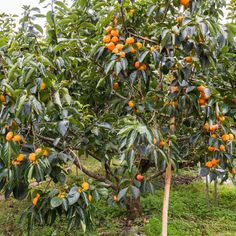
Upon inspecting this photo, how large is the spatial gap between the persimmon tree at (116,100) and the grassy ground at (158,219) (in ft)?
3.49

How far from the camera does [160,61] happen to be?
2.10 metres

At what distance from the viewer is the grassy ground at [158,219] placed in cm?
338

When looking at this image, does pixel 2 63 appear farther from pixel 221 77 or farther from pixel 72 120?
pixel 221 77

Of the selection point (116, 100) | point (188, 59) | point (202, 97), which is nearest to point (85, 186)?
point (116, 100)

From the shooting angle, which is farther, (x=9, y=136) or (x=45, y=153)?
(x=45, y=153)

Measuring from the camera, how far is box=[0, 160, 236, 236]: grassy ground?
338 cm

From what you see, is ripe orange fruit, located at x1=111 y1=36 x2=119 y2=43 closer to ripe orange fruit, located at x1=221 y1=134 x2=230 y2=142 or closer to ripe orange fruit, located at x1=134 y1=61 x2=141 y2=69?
ripe orange fruit, located at x1=134 y1=61 x2=141 y2=69

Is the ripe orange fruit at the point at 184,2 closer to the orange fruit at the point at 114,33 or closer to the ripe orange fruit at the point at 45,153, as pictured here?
the orange fruit at the point at 114,33

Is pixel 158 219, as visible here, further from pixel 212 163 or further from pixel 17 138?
pixel 17 138

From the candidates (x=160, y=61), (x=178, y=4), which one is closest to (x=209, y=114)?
(x=160, y=61)

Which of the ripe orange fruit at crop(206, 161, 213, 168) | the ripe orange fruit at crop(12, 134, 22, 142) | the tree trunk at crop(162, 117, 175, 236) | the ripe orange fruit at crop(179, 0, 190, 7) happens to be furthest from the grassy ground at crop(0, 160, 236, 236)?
the ripe orange fruit at crop(179, 0, 190, 7)

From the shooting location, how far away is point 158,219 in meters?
3.53

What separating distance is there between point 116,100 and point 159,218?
5.38 ft

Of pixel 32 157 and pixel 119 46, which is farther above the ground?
pixel 119 46
